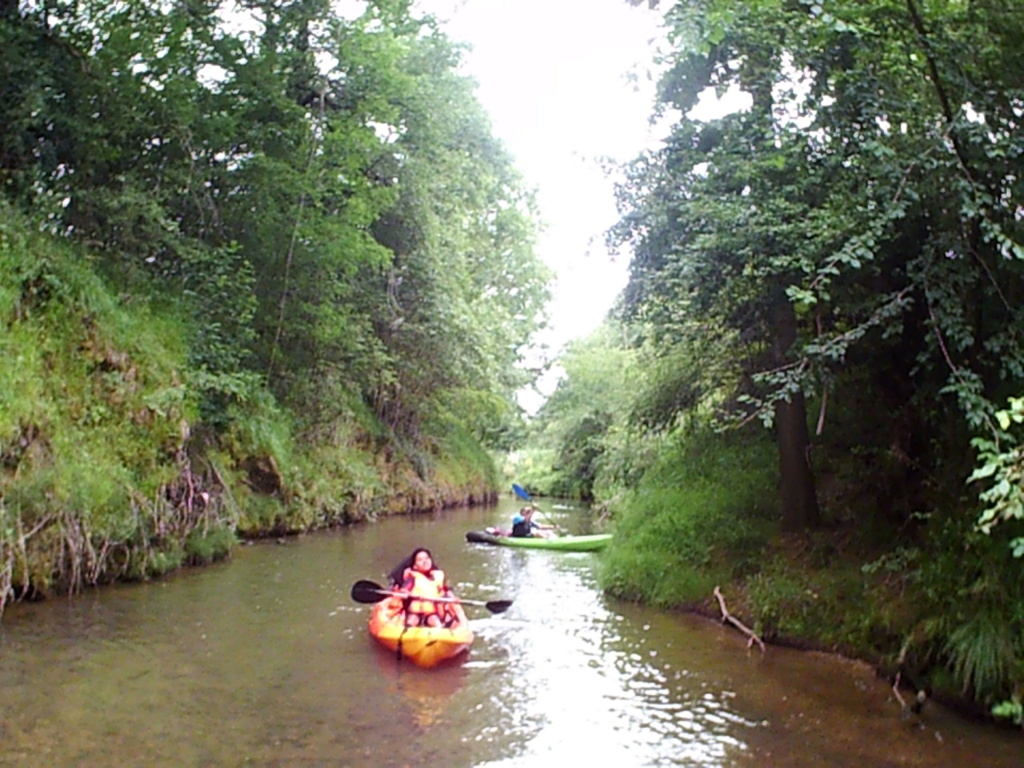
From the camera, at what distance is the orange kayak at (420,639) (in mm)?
7723

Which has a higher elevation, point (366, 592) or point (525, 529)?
point (366, 592)

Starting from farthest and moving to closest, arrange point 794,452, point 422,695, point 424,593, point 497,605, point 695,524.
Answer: point 695,524 → point 497,605 → point 794,452 → point 424,593 → point 422,695

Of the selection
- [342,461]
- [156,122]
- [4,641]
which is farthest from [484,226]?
[4,641]

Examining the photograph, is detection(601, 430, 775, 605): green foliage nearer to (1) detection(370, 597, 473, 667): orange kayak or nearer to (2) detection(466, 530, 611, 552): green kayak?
(1) detection(370, 597, 473, 667): orange kayak

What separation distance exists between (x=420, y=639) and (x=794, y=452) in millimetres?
4291

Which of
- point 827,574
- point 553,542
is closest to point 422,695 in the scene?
point 827,574

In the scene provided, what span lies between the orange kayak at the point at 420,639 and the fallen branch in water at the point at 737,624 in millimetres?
2519

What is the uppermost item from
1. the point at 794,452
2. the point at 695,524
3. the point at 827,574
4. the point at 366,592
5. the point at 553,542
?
the point at 794,452

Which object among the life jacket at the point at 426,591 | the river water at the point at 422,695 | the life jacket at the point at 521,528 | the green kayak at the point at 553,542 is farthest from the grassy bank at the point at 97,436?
Result: the life jacket at the point at 521,528

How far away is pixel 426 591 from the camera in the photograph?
28.4 ft

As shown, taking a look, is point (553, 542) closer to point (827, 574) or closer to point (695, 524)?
point (695, 524)

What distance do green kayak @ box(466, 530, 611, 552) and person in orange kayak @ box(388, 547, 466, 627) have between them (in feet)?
23.2

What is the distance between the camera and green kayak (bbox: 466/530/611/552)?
623 inches

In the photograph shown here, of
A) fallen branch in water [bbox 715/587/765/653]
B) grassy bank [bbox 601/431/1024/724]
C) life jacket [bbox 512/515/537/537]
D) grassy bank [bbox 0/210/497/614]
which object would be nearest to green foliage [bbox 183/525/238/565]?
grassy bank [bbox 0/210/497/614]
